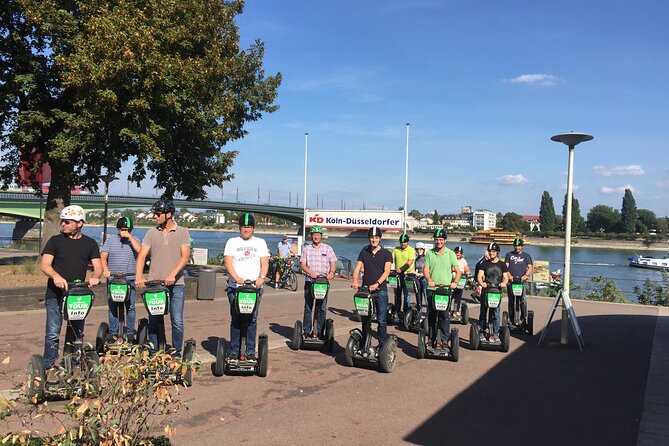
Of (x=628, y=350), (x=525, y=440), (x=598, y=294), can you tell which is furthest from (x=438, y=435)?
(x=598, y=294)

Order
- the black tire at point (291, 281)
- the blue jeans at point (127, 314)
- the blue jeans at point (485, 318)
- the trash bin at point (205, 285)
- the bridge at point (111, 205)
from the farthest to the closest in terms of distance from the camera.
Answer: the bridge at point (111, 205) → the black tire at point (291, 281) → the trash bin at point (205, 285) → the blue jeans at point (485, 318) → the blue jeans at point (127, 314)

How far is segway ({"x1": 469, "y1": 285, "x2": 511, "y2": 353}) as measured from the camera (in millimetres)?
8922

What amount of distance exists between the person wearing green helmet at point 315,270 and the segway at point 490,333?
257 centimetres

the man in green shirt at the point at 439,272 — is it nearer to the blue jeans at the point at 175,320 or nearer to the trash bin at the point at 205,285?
the blue jeans at the point at 175,320

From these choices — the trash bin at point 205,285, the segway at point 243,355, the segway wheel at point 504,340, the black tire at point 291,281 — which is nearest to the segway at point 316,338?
the segway at point 243,355

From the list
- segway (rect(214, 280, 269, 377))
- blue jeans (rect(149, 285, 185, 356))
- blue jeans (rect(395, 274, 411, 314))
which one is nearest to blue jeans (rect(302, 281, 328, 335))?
segway (rect(214, 280, 269, 377))

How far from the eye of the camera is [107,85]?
11.7m

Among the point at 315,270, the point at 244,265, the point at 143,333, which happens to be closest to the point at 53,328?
the point at 143,333

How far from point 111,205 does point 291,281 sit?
122 ft

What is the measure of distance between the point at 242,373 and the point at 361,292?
189 cm

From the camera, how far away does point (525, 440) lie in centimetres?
489

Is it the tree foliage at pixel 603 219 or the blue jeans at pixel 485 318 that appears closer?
the blue jeans at pixel 485 318

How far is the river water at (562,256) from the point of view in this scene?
32.5 meters

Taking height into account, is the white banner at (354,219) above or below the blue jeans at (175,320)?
above
